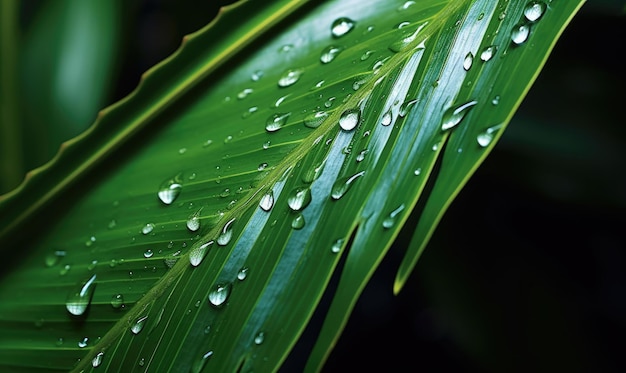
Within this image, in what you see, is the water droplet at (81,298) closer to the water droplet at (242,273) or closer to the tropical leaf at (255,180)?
the tropical leaf at (255,180)

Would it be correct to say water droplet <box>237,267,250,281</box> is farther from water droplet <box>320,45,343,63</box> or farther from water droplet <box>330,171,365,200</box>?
water droplet <box>320,45,343,63</box>

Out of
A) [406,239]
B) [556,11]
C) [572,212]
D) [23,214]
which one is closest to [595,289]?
[572,212]

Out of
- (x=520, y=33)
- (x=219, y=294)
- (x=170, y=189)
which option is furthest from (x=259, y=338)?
(x=520, y=33)

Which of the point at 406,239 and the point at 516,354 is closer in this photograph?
the point at 516,354

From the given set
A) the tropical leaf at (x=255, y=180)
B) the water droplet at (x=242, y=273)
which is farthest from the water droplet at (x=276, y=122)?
the water droplet at (x=242, y=273)

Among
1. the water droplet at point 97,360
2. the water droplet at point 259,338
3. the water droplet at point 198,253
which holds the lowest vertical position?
the water droplet at point 259,338

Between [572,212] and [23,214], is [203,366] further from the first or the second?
[572,212]

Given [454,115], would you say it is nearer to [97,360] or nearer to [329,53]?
[329,53]
